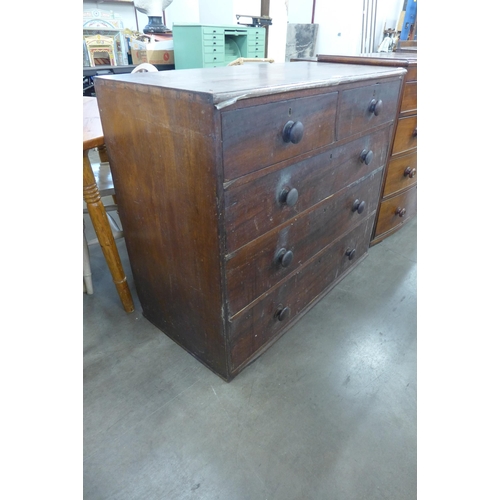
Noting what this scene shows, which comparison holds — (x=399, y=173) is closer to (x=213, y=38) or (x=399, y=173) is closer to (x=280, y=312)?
(x=280, y=312)

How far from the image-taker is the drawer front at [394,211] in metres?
1.99

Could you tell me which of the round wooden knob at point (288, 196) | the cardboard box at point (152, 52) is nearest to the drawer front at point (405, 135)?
the round wooden knob at point (288, 196)

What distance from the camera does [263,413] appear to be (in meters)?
1.15

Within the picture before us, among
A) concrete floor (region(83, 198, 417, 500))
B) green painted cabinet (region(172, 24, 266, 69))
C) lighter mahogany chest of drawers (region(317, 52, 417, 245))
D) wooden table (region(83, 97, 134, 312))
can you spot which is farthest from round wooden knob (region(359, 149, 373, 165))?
green painted cabinet (region(172, 24, 266, 69))

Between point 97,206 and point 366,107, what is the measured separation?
3.45ft

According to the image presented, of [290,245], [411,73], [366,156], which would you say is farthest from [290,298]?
[411,73]

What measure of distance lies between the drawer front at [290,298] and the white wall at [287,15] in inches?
102

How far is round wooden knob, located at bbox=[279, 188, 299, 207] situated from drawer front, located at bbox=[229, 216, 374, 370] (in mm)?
333

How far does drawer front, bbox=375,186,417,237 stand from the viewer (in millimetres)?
1992

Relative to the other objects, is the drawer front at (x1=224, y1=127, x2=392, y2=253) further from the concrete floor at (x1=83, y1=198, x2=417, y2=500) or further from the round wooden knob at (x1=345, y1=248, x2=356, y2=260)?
the concrete floor at (x1=83, y1=198, x2=417, y2=500)

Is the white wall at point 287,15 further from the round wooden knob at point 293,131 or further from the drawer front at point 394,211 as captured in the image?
the round wooden knob at point 293,131
